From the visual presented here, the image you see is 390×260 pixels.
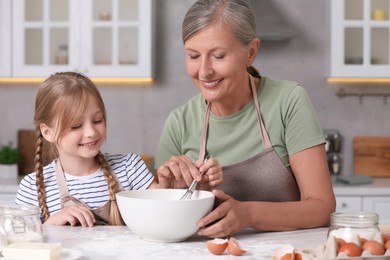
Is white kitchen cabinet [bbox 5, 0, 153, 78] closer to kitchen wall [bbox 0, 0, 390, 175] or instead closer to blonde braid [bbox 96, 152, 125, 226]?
kitchen wall [bbox 0, 0, 390, 175]

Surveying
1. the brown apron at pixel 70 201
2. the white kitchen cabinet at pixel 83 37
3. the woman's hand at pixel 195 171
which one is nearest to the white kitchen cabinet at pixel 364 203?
the white kitchen cabinet at pixel 83 37

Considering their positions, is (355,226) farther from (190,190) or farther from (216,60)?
(216,60)

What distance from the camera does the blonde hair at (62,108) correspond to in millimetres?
2104

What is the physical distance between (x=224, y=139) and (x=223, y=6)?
1.39 ft

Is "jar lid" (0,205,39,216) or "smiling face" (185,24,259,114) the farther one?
"smiling face" (185,24,259,114)

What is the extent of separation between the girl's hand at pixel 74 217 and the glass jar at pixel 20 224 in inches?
12.0

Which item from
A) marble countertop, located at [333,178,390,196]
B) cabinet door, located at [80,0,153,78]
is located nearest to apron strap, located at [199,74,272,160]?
marble countertop, located at [333,178,390,196]

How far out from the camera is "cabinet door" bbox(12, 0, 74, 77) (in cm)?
406

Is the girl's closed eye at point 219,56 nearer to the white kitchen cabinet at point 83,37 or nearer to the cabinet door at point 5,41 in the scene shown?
the white kitchen cabinet at point 83,37

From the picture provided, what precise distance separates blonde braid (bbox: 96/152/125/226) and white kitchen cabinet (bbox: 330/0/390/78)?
2.15 meters

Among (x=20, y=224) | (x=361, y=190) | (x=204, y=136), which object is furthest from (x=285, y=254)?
(x=361, y=190)

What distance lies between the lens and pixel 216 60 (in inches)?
77.6

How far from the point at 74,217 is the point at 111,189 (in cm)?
27

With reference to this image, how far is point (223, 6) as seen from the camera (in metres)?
1.98
